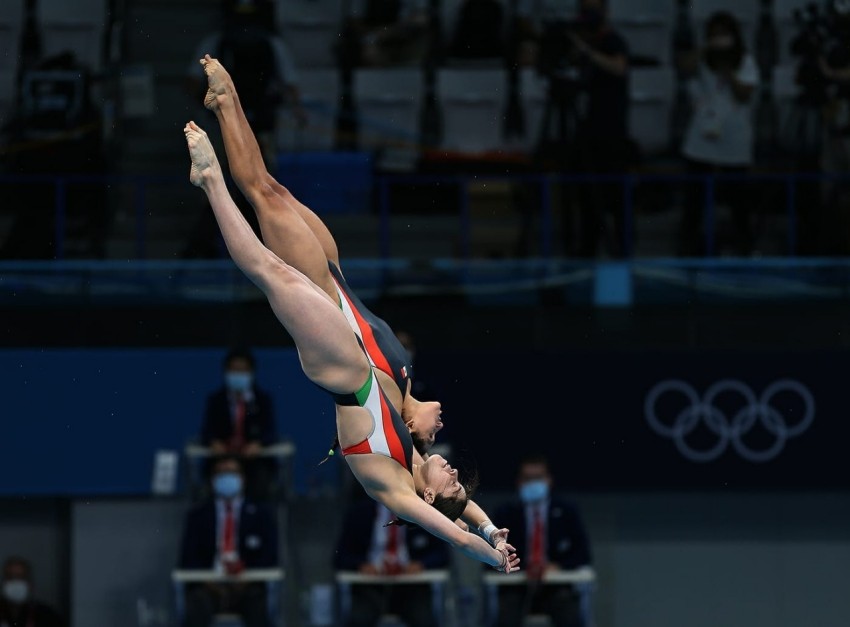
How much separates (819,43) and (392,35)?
3239mm

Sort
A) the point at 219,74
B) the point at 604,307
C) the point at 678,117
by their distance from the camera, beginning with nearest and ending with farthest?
1. the point at 219,74
2. the point at 604,307
3. the point at 678,117

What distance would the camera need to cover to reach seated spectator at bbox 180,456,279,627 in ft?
43.0

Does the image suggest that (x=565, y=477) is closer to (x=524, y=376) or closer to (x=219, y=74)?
(x=524, y=376)

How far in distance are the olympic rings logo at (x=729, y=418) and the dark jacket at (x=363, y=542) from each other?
180cm

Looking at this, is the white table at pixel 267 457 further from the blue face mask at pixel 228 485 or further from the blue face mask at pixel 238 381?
the blue face mask at pixel 238 381

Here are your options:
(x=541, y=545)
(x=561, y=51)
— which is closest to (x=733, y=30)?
(x=561, y=51)

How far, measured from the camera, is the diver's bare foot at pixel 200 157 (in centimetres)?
787

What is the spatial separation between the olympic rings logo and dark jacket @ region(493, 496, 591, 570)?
970 mm

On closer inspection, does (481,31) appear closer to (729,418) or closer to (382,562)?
(729,418)

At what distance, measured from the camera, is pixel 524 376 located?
13438 mm

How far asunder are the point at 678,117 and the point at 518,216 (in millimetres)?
1627

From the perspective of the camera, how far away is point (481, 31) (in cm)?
1466

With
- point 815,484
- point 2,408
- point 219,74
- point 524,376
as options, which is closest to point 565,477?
point 524,376

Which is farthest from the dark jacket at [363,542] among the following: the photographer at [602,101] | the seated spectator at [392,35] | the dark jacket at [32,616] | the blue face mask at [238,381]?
the seated spectator at [392,35]
